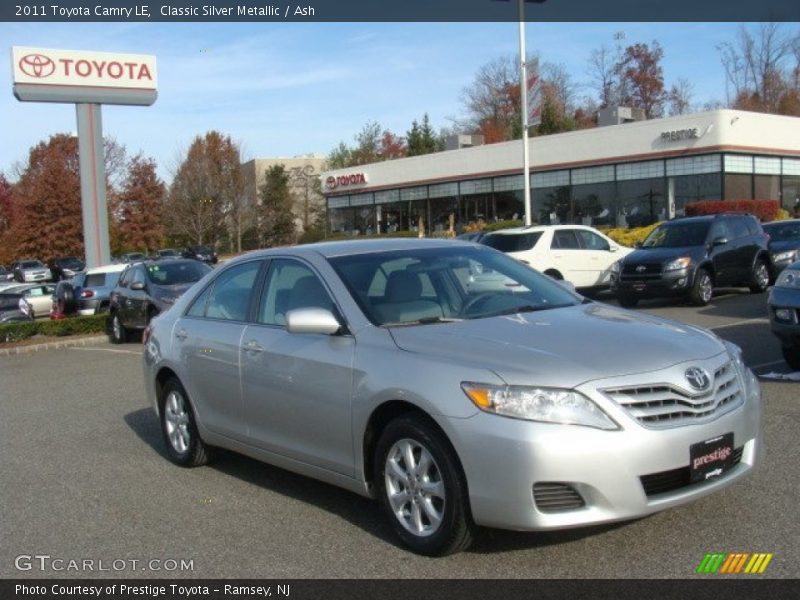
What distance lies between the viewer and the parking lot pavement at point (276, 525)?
4.52 meters

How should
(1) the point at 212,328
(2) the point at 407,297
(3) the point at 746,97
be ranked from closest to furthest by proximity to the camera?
(2) the point at 407,297 → (1) the point at 212,328 → (3) the point at 746,97

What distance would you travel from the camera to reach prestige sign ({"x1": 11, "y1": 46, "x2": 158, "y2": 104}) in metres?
31.3

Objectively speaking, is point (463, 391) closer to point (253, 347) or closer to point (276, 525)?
point (276, 525)

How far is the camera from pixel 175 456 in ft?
A: 23.0

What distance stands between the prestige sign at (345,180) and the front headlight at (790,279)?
43.5 meters

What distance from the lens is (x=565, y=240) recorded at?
18.6 meters

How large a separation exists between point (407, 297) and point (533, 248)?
42.2 feet

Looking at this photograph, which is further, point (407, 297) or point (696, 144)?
point (696, 144)

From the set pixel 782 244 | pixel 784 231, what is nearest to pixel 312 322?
pixel 782 244

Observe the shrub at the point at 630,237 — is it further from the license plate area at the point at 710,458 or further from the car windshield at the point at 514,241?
the license plate area at the point at 710,458

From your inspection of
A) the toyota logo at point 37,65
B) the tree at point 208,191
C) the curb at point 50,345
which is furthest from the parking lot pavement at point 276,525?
the tree at point 208,191

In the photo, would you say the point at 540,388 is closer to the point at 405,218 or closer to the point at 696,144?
the point at 696,144
